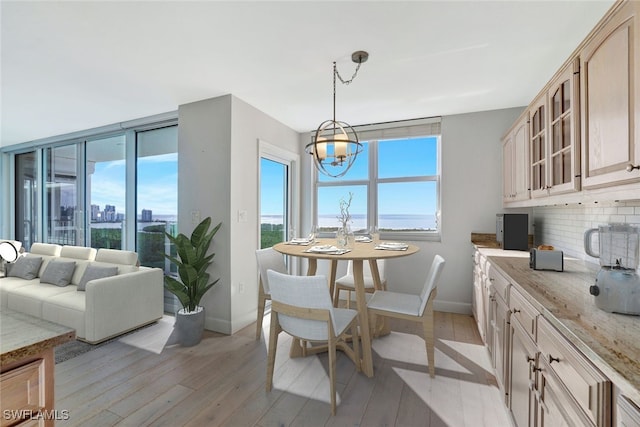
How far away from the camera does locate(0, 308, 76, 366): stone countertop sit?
2.31 feet

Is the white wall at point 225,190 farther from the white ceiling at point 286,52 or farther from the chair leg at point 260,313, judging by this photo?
the chair leg at point 260,313

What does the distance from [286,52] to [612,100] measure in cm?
202

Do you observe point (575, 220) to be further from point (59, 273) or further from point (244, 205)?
point (59, 273)

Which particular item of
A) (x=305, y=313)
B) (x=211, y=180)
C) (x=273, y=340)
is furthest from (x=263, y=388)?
(x=211, y=180)

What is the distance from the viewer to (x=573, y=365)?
37.9 inches

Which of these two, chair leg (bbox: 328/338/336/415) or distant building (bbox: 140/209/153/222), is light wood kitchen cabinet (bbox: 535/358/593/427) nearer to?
chair leg (bbox: 328/338/336/415)

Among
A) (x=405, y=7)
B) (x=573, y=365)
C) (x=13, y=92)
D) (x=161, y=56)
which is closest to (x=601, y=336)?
(x=573, y=365)

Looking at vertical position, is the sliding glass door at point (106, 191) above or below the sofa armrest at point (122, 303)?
above

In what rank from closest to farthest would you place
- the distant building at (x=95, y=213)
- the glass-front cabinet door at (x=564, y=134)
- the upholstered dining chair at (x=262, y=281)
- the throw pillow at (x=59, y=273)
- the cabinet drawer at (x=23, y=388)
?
the cabinet drawer at (x=23, y=388)
the glass-front cabinet door at (x=564, y=134)
the upholstered dining chair at (x=262, y=281)
the throw pillow at (x=59, y=273)
the distant building at (x=95, y=213)

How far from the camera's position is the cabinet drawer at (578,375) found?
82 centimetres

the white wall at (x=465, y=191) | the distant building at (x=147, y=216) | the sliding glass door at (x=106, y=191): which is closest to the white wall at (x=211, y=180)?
the distant building at (x=147, y=216)

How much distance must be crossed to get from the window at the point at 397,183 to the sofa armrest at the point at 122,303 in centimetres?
252

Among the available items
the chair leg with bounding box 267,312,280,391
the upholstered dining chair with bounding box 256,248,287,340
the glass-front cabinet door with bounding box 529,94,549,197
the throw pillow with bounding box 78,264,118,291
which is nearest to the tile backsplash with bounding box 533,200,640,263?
the glass-front cabinet door with bounding box 529,94,549,197

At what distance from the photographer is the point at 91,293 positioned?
2656mm
